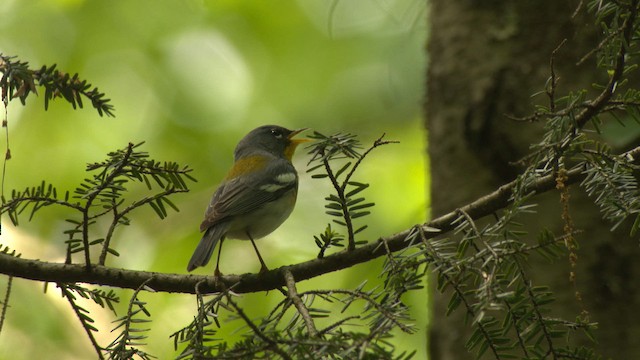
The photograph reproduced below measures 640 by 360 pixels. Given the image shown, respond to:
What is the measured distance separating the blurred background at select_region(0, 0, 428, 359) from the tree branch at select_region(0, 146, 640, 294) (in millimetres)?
2403

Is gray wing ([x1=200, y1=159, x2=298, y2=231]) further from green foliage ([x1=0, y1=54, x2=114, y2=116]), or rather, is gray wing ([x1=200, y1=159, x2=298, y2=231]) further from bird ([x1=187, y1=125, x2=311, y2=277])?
green foliage ([x1=0, y1=54, x2=114, y2=116])

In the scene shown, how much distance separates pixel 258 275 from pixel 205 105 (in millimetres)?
3581

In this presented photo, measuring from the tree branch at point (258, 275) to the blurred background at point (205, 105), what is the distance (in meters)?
2.40

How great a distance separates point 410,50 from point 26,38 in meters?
3.08

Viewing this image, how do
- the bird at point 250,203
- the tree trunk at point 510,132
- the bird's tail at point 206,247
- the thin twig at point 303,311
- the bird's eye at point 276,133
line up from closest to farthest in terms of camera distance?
the thin twig at point 303,311 < the tree trunk at point 510,132 < the bird's tail at point 206,247 < the bird at point 250,203 < the bird's eye at point 276,133

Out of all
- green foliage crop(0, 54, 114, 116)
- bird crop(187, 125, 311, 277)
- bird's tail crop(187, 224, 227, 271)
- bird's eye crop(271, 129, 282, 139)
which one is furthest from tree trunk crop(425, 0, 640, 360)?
green foliage crop(0, 54, 114, 116)

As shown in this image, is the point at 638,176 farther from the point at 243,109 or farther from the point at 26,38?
the point at 26,38

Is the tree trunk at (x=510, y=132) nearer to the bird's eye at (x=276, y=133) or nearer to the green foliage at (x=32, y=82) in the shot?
the bird's eye at (x=276, y=133)

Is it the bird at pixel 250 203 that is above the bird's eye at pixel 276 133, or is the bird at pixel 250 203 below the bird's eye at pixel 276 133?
below

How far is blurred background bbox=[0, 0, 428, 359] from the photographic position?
4.85 m

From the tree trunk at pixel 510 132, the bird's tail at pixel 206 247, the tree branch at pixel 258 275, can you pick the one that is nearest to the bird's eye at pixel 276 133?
the bird's tail at pixel 206 247

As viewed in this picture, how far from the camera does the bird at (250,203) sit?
3527mm

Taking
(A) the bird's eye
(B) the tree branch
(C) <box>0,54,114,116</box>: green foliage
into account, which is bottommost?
(B) the tree branch

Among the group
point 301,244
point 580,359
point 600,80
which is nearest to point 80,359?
point 301,244
